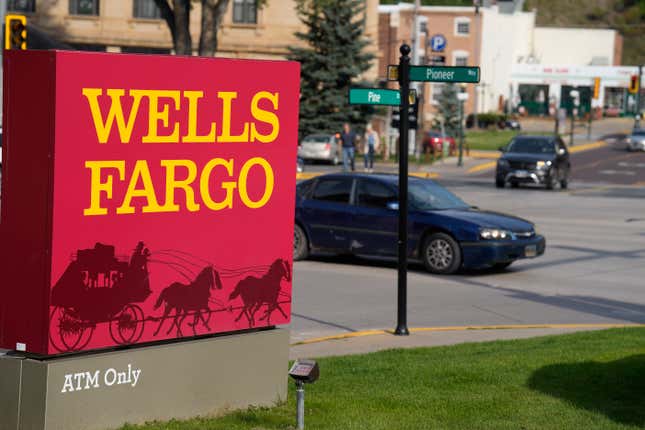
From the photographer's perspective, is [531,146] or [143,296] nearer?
[143,296]

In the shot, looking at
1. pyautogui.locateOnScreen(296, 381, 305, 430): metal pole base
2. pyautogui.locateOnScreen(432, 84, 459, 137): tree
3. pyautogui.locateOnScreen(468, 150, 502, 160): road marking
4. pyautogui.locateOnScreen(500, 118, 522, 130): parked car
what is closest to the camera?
pyautogui.locateOnScreen(296, 381, 305, 430): metal pole base

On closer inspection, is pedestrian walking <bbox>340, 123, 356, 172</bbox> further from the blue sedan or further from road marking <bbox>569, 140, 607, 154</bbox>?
road marking <bbox>569, 140, 607, 154</bbox>

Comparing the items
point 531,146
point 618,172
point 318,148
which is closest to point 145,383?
point 531,146

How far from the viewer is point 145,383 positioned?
7590mm

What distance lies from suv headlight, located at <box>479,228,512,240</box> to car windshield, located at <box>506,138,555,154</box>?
76.2 ft

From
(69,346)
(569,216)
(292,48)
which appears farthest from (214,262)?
(292,48)

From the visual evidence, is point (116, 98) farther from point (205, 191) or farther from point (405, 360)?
point (405, 360)

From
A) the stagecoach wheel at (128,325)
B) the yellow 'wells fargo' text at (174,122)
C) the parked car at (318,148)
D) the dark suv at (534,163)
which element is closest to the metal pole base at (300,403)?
the stagecoach wheel at (128,325)

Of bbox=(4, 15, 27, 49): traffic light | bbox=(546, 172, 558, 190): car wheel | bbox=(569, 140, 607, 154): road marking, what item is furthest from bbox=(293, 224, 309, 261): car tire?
bbox=(569, 140, 607, 154): road marking

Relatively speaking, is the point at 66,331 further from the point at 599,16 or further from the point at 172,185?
the point at 599,16

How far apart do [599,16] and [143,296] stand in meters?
186

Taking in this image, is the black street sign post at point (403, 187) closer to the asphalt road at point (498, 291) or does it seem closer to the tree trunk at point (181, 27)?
the asphalt road at point (498, 291)

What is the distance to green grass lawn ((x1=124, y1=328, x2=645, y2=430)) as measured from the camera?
312 inches

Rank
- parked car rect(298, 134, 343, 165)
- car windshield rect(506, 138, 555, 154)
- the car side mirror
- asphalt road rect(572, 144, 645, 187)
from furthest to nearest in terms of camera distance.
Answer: parked car rect(298, 134, 343, 165) → asphalt road rect(572, 144, 645, 187) → car windshield rect(506, 138, 555, 154) → the car side mirror
